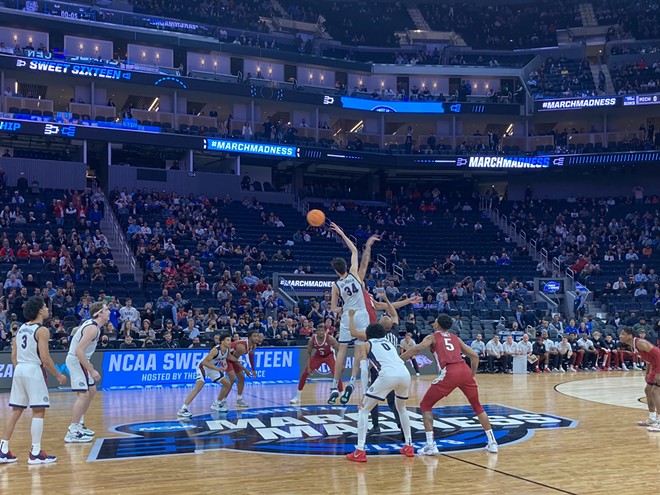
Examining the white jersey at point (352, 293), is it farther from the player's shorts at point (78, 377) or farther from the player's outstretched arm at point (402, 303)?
the player's shorts at point (78, 377)

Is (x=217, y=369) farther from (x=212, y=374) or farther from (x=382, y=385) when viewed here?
(x=382, y=385)

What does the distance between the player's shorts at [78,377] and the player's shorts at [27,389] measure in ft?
4.82

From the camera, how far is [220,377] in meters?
15.4

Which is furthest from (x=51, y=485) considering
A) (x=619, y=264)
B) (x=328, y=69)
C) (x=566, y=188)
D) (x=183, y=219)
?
(x=566, y=188)

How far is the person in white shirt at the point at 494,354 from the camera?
27.0 meters

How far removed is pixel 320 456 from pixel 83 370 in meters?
4.08

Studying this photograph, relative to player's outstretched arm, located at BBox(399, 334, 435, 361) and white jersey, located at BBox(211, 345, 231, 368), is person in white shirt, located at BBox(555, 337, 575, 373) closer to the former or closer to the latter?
white jersey, located at BBox(211, 345, 231, 368)

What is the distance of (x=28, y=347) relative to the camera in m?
10.6

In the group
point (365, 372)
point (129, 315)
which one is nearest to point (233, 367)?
point (365, 372)

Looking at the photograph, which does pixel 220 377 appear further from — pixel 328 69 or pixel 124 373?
A: pixel 328 69

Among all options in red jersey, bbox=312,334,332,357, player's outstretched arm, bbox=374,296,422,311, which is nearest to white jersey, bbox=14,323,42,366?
player's outstretched arm, bbox=374,296,422,311

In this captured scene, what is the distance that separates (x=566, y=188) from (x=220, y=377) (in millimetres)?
39156

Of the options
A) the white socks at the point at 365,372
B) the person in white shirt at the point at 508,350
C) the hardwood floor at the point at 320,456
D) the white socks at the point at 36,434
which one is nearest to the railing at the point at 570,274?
the person in white shirt at the point at 508,350

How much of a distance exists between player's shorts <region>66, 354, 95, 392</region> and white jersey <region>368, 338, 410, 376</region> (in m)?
4.60
